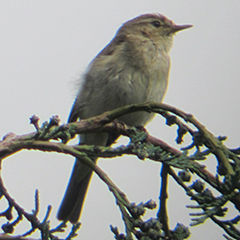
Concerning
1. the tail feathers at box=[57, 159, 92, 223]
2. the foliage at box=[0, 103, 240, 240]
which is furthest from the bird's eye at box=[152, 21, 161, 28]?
the foliage at box=[0, 103, 240, 240]

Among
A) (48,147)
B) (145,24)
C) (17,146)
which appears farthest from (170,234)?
(145,24)

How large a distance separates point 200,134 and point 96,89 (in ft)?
6.01

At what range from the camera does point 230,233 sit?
175 centimetres

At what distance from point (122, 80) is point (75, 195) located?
122 cm

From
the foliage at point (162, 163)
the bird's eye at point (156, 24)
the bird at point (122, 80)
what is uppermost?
the bird's eye at point (156, 24)

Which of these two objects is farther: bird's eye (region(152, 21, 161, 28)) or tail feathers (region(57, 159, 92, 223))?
bird's eye (region(152, 21, 161, 28))

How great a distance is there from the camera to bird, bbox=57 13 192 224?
11.9 ft

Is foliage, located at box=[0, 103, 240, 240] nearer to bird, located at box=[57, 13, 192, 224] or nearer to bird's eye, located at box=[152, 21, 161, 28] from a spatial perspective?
bird, located at box=[57, 13, 192, 224]

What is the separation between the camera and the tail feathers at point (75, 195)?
377 cm

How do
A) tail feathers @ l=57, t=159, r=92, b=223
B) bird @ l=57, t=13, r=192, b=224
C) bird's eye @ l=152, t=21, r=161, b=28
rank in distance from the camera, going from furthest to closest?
bird's eye @ l=152, t=21, r=161, b=28 → tail feathers @ l=57, t=159, r=92, b=223 → bird @ l=57, t=13, r=192, b=224

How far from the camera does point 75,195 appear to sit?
4.04 metres

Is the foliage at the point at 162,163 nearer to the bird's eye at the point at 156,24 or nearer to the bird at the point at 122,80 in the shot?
the bird at the point at 122,80

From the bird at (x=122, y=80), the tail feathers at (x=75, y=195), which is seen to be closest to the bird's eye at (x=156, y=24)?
the bird at (x=122, y=80)

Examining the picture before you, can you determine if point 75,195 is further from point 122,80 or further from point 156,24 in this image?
point 156,24
